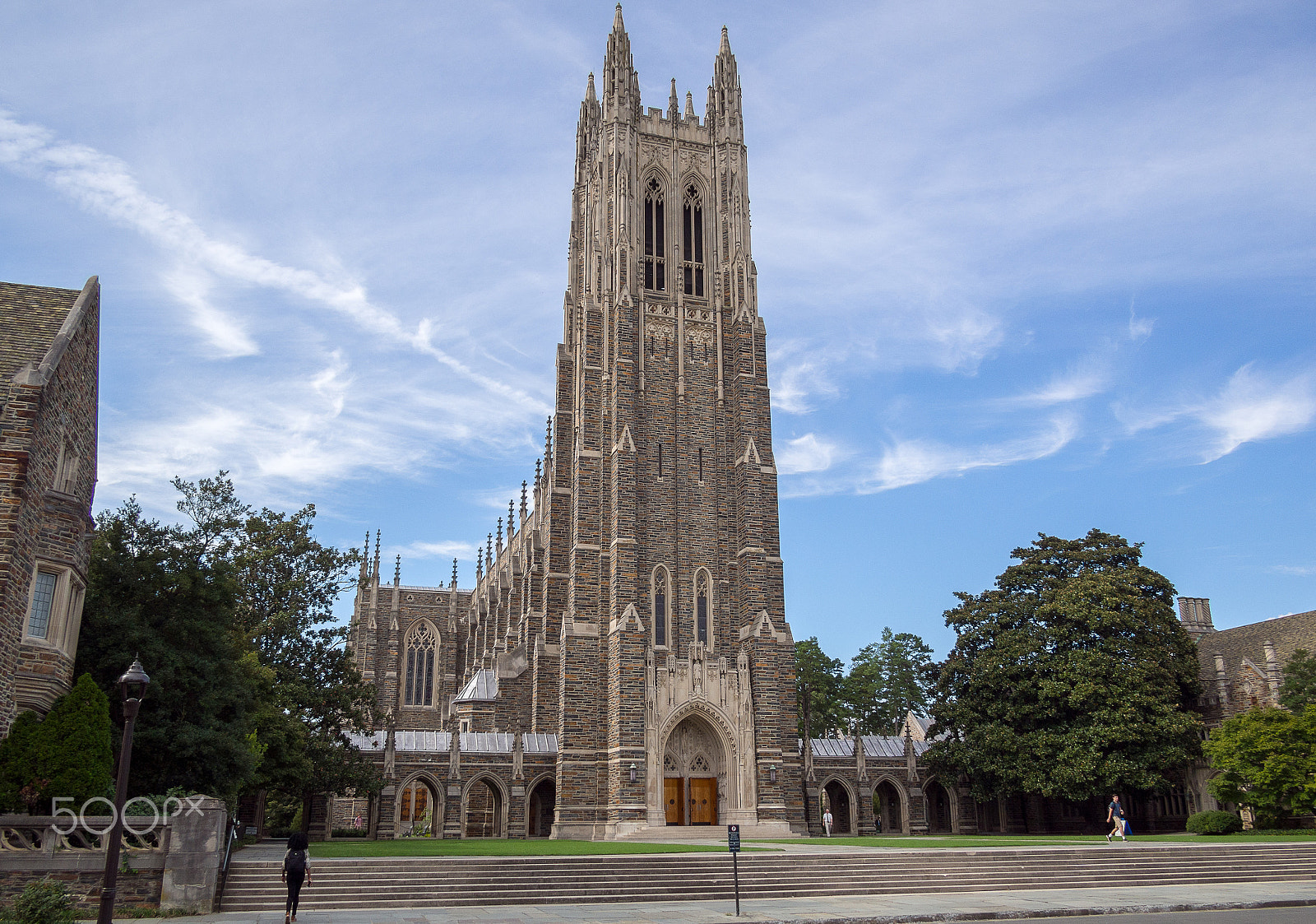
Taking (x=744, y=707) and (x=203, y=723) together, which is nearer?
(x=203, y=723)

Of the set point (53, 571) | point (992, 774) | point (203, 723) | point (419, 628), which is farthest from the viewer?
point (419, 628)

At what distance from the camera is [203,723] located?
22.8m

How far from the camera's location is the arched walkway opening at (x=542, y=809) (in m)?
39.7

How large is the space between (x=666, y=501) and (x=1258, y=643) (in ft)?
85.6

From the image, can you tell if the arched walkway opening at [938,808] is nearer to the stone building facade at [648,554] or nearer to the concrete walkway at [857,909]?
the stone building facade at [648,554]

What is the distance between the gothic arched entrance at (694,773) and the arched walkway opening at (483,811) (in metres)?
7.60

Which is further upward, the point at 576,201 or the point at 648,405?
the point at 576,201

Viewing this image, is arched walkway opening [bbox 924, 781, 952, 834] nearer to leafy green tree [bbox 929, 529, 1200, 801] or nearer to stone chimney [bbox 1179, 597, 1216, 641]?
leafy green tree [bbox 929, 529, 1200, 801]

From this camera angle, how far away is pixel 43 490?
60.3 feet

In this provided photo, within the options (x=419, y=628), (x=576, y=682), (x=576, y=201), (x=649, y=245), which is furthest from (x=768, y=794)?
(x=419, y=628)

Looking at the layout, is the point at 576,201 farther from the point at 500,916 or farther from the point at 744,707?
the point at 500,916

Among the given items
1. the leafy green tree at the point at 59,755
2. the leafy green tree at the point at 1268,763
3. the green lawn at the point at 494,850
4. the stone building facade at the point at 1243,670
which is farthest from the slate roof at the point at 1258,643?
the leafy green tree at the point at 59,755

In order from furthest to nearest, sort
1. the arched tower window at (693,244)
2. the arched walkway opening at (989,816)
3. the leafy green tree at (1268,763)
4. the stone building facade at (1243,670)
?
the arched tower window at (693,244) < the arched walkway opening at (989,816) < the stone building facade at (1243,670) < the leafy green tree at (1268,763)

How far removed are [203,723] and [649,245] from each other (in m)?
29.0
